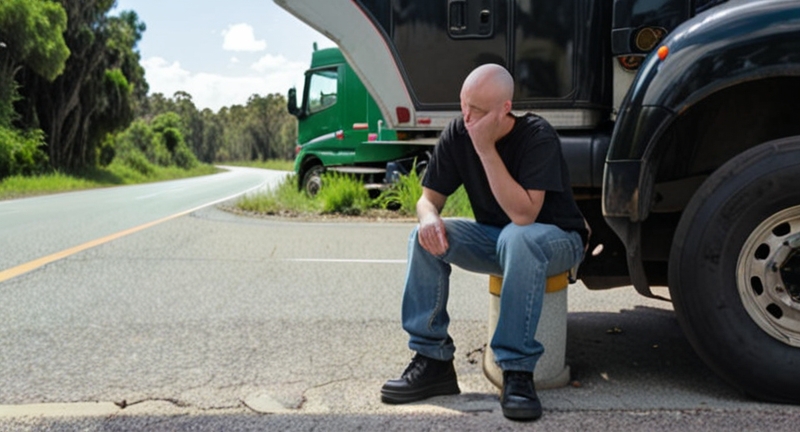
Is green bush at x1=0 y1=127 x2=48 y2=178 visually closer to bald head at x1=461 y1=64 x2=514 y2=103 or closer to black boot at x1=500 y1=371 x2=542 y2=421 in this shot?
bald head at x1=461 y1=64 x2=514 y2=103

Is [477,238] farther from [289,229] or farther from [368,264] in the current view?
[289,229]

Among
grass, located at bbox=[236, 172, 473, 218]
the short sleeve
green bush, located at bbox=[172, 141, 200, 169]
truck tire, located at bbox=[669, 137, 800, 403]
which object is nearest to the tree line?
grass, located at bbox=[236, 172, 473, 218]

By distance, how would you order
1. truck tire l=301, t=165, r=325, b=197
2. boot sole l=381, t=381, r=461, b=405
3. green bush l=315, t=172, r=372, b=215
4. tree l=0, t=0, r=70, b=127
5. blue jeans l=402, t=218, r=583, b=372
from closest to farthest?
blue jeans l=402, t=218, r=583, b=372 < boot sole l=381, t=381, r=461, b=405 < green bush l=315, t=172, r=372, b=215 < truck tire l=301, t=165, r=325, b=197 < tree l=0, t=0, r=70, b=127

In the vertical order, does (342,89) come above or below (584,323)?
above

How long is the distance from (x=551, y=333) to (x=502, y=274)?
1.05 feet

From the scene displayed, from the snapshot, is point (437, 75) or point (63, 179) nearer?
point (437, 75)

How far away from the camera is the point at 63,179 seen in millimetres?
31562

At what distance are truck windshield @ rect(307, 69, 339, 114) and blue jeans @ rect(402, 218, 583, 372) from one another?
36.5 ft

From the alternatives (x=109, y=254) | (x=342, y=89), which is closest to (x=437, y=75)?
(x=109, y=254)

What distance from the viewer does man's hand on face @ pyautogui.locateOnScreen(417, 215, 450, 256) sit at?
283 cm

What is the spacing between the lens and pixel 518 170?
2812mm

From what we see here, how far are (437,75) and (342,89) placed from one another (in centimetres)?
1003

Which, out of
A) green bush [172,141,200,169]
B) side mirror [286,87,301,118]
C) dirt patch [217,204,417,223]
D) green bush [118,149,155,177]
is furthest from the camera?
green bush [172,141,200,169]

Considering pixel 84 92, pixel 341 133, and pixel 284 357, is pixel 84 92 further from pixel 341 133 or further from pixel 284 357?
pixel 284 357
